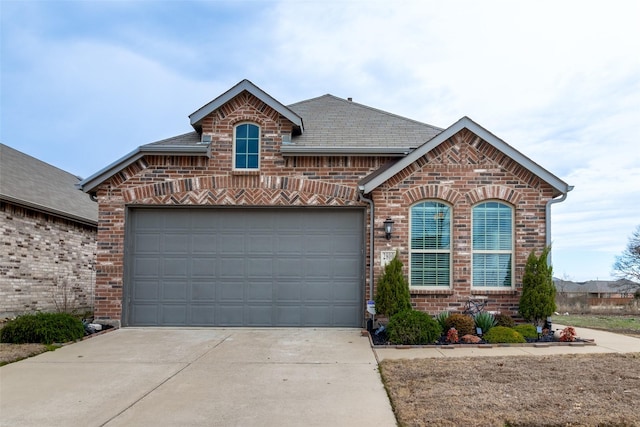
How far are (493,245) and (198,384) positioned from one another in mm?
6930

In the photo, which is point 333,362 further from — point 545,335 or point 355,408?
point 545,335

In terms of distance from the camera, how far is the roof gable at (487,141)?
398 inches

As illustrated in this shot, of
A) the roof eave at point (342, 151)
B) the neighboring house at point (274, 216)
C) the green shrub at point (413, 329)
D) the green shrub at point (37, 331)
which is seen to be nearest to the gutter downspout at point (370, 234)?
the neighboring house at point (274, 216)

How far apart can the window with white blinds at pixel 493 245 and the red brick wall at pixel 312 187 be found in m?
0.22

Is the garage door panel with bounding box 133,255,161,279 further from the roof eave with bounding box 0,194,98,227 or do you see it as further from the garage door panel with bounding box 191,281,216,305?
the roof eave with bounding box 0,194,98,227

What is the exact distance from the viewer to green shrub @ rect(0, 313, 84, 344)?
28.4 ft

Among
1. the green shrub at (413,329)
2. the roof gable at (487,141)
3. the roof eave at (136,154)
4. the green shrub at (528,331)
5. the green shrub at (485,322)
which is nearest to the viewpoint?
the green shrub at (413,329)

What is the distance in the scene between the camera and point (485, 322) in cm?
948

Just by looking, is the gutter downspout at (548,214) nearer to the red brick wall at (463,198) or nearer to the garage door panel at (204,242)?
the red brick wall at (463,198)

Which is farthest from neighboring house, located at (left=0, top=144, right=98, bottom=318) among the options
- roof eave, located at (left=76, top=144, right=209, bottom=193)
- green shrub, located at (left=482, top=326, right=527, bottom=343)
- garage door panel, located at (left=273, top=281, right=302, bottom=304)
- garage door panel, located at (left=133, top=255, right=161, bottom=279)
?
green shrub, located at (left=482, top=326, right=527, bottom=343)

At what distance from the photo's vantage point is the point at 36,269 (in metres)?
13.7

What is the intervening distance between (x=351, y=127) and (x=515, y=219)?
4540mm

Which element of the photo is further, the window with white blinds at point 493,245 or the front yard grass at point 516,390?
the window with white blinds at point 493,245

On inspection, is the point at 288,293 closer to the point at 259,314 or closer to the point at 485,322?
the point at 259,314
